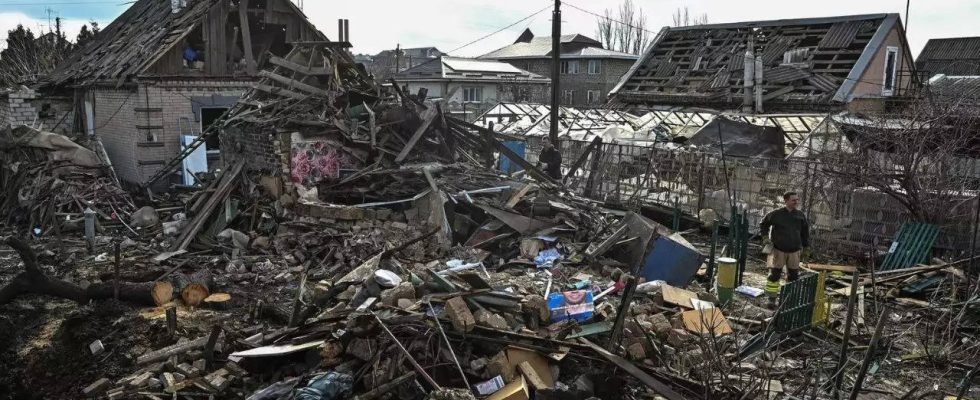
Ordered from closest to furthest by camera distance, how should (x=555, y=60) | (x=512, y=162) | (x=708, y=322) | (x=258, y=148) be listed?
(x=708, y=322), (x=258, y=148), (x=512, y=162), (x=555, y=60)

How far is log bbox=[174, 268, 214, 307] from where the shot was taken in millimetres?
8844

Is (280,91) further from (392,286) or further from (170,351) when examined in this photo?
(170,351)

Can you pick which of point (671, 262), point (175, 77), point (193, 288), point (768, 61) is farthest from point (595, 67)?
point (193, 288)

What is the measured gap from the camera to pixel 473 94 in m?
41.0

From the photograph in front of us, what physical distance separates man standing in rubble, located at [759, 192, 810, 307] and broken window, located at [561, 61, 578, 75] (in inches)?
1592

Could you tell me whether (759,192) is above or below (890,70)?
below

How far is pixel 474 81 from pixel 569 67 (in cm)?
1159

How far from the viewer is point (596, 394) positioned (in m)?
5.95

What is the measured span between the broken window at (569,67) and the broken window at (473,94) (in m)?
10.5

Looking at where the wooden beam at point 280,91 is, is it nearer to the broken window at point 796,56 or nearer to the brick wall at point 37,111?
the brick wall at point 37,111

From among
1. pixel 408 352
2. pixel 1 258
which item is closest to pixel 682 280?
pixel 408 352

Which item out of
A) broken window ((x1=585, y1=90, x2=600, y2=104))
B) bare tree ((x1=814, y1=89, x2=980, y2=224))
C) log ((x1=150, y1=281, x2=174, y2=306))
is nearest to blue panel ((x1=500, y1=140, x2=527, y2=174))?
bare tree ((x1=814, y1=89, x2=980, y2=224))

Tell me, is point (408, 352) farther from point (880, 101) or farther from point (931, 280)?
point (880, 101)

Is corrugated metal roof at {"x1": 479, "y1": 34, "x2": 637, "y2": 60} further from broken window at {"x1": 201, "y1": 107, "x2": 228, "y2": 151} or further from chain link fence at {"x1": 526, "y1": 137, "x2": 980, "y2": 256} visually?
broken window at {"x1": 201, "y1": 107, "x2": 228, "y2": 151}
